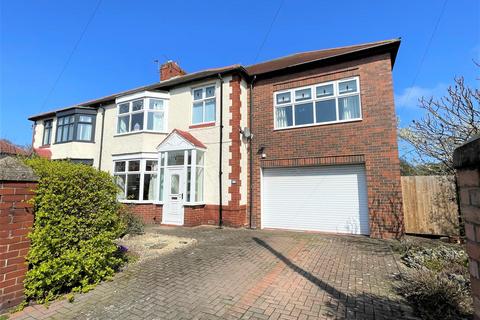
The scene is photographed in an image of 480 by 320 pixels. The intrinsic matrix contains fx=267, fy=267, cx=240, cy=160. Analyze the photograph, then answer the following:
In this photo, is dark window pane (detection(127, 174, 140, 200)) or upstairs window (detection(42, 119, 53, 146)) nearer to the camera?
dark window pane (detection(127, 174, 140, 200))

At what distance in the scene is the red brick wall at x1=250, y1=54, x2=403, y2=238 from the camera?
865cm

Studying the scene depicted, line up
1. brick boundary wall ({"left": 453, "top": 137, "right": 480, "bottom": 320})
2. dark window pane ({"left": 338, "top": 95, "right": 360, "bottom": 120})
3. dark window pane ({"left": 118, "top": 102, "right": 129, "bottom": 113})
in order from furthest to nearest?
dark window pane ({"left": 118, "top": 102, "right": 129, "bottom": 113})
dark window pane ({"left": 338, "top": 95, "right": 360, "bottom": 120})
brick boundary wall ({"left": 453, "top": 137, "right": 480, "bottom": 320})

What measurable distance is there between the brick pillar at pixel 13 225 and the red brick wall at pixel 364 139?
804 centimetres

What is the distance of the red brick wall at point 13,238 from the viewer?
3.39 m

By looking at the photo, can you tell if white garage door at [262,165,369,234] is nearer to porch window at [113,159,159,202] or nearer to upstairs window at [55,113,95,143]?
porch window at [113,159,159,202]

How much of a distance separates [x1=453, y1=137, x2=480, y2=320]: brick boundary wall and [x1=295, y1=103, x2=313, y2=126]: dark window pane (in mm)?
8944

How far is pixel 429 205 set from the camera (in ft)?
28.3

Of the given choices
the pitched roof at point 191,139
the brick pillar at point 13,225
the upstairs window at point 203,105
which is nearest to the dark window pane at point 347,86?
the upstairs window at point 203,105

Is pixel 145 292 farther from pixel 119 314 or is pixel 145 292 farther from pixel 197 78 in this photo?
pixel 197 78

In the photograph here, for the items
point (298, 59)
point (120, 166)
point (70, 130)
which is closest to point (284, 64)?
point (298, 59)

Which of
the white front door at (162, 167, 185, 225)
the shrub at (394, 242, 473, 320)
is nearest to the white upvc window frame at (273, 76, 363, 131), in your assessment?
the white front door at (162, 167, 185, 225)

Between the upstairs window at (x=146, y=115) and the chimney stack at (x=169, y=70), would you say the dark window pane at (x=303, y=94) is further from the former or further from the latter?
the chimney stack at (x=169, y=70)

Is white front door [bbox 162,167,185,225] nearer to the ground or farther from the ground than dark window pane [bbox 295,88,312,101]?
nearer to the ground

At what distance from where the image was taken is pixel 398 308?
3.60 metres
